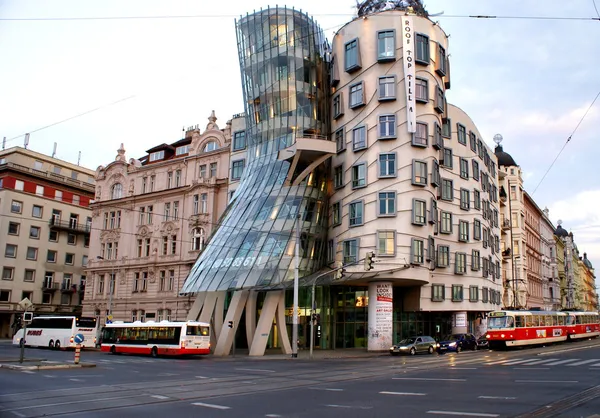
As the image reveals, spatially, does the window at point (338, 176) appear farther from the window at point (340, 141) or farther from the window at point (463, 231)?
the window at point (463, 231)

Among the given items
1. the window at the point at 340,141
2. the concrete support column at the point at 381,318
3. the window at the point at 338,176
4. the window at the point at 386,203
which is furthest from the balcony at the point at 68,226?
the concrete support column at the point at 381,318

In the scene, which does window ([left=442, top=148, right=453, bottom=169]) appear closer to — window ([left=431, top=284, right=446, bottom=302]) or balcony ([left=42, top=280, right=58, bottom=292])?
window ([left=431, top=284, right=446, bottom=302])

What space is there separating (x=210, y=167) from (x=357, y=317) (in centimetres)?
2409

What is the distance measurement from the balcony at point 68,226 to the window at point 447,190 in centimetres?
5319

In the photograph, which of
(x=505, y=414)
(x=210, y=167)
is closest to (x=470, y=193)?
(x=210, y=167)

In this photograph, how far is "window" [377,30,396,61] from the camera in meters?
46.4

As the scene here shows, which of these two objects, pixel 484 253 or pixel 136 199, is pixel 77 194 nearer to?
pixel 136 199

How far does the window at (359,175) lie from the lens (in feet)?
150

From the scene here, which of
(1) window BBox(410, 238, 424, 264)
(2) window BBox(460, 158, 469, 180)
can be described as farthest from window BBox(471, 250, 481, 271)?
(1) window BBox(410, 238, 424, 264)

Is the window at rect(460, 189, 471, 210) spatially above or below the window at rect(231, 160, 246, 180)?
below

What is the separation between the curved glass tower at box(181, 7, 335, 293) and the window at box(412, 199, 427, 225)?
8.32 meters

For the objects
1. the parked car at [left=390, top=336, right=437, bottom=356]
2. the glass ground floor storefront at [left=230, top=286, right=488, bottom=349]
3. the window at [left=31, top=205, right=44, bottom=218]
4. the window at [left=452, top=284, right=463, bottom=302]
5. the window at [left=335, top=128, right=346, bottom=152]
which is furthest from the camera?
the window at [left=31, top=205, right=44, bottom=218]

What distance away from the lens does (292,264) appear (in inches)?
1709

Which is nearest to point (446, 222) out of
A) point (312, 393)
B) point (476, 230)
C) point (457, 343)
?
point (476, 230)
